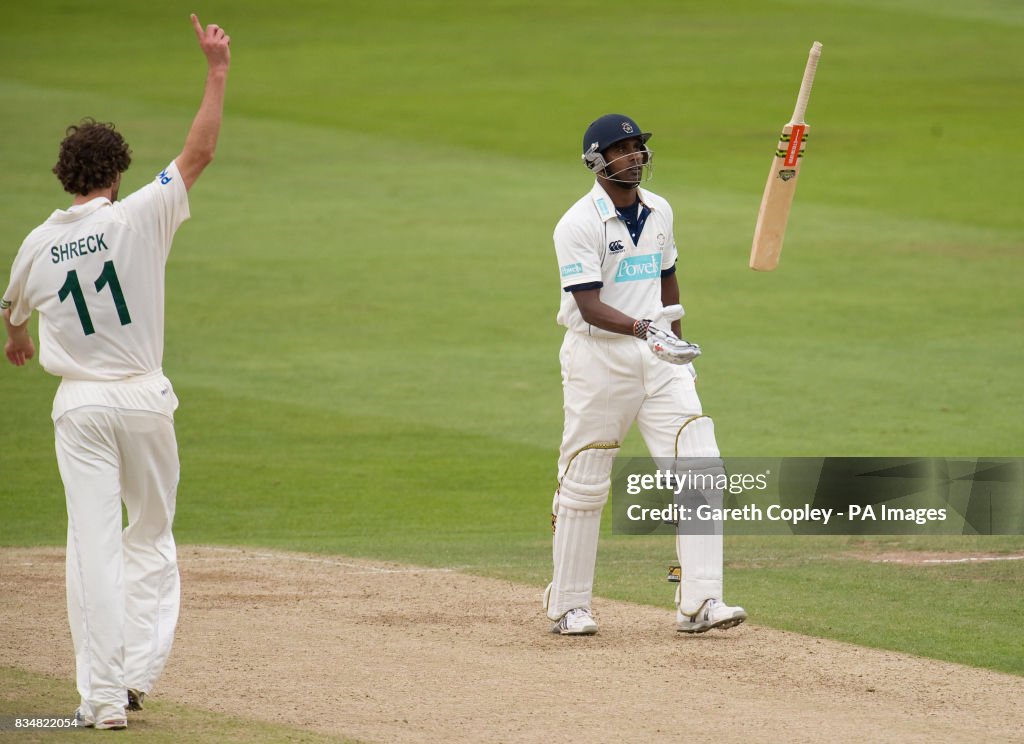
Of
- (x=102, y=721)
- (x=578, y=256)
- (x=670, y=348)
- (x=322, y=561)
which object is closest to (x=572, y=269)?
(x=578, y=256)

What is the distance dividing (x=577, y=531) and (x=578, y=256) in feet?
4.25

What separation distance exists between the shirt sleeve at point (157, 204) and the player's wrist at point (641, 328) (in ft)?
7.53

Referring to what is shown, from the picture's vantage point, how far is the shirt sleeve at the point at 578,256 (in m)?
7.53

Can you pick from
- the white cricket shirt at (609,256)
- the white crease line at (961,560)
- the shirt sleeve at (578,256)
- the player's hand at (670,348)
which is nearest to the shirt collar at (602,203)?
the white cricket shirt at (609,256)

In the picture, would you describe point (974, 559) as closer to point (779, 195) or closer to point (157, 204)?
point (779, 195)

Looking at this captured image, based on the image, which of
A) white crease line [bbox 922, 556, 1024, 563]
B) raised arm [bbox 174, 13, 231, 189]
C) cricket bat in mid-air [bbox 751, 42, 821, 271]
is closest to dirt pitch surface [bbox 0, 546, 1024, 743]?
cricket bat in mid-air [bbox 751, 42, 821, 271]

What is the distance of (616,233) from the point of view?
25.2ft

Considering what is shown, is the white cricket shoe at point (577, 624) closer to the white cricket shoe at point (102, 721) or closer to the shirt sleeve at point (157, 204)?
the white cricket shoe at point (102, 721)

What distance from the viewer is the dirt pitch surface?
20.0ft

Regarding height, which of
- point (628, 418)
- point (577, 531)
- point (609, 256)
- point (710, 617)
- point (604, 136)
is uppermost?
point (604, 136)

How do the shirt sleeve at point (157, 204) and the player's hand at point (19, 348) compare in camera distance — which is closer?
the shirt sleeve at point (157, 204)

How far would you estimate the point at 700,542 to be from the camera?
757cm

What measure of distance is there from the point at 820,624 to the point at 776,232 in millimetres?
1975

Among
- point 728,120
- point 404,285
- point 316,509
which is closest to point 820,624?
point 316,509
